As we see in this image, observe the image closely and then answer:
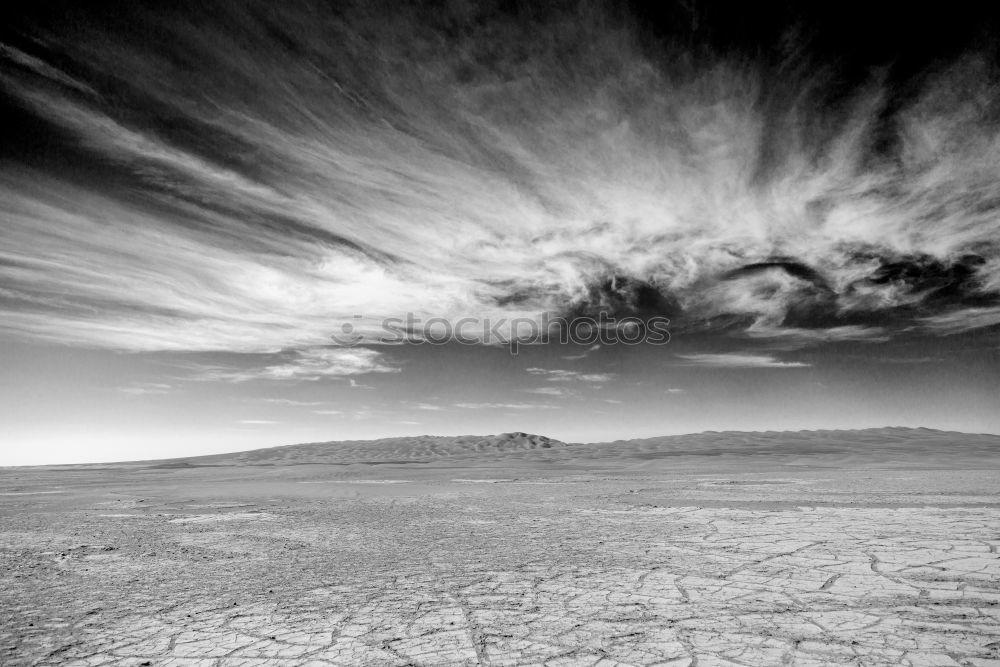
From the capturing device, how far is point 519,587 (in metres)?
4.97

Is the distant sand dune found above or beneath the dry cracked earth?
above

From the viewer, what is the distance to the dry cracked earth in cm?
357

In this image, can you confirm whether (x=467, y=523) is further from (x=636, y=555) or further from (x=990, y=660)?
(x=990, y=660)

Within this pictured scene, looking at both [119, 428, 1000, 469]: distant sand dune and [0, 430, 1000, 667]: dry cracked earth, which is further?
[119, 428, 1000, 469]: distant sand dune

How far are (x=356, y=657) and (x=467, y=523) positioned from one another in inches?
220

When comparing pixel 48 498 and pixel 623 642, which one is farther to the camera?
pixel 48 498

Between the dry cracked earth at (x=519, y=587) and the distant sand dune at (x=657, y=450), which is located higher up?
the distant sand dune at (x=657, y=450)

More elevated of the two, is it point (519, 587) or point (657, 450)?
point (657, 450)

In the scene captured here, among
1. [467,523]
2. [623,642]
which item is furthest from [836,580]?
[467,523]

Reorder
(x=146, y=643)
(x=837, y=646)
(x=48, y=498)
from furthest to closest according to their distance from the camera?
→ (x=48, y=498)
(x=146, y=643)
(x=837, y=646)

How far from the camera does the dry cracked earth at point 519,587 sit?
140 inches

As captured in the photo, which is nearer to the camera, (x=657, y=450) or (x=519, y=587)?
(x=519, y=587)

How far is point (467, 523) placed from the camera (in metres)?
8.97

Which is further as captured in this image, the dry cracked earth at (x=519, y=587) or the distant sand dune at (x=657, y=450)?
the distant sand dune at (x=657, y=450)
